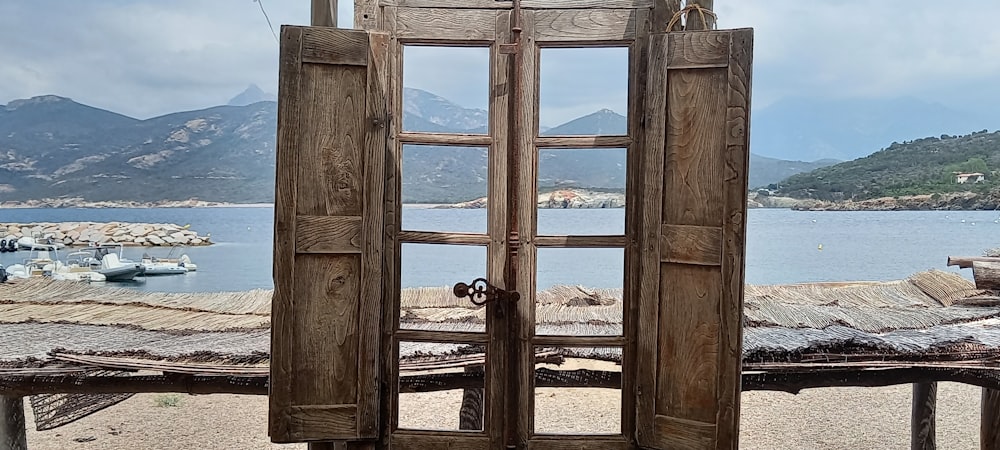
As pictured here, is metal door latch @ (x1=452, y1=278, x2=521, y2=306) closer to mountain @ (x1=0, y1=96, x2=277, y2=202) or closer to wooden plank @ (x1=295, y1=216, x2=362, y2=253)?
wooden plank @ (x1=295, y1=216, x2=362, y2=253)

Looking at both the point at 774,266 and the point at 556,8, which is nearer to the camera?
the point at 556,8

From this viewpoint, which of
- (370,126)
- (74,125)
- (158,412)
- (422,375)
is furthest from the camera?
(74,125)

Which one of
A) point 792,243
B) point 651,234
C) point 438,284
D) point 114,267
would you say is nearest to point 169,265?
point 114,267

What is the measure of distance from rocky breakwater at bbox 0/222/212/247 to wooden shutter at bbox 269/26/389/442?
1873 centimetres

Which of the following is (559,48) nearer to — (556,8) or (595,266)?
(556,8)

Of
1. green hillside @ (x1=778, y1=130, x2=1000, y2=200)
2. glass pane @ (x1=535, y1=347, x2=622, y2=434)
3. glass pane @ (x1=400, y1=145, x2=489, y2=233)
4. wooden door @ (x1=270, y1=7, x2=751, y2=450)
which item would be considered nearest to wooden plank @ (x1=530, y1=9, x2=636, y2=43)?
wooden door @ (x1=270, y1=7, x2=751, y2=450)

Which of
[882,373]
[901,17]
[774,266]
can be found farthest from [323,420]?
[901,17]

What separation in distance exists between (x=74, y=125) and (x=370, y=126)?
84.6ft

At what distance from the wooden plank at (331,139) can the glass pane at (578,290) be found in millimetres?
745

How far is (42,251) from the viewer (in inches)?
649

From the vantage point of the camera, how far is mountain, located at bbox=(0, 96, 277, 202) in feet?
71.1

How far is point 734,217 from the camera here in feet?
7.40

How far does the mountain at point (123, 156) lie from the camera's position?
21.7 m

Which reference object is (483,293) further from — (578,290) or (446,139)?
(446,139)
